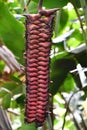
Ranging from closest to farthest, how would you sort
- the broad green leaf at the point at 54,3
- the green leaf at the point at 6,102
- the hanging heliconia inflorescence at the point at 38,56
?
the hanging heliconia inflorescence at the point at 38,56, the broad green leaf at the point at 54,3, the green leaf at the point at 6,102

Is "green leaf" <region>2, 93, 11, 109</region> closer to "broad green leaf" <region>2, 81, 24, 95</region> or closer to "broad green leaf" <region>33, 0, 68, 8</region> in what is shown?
"broad green leaf" <region>2, 81, 24, 95</region>

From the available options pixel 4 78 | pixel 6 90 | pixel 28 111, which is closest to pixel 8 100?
pixel 6 90

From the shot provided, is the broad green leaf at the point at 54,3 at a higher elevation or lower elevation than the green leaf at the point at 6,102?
higher

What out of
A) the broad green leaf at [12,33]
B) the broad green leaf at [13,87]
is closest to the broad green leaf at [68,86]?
the broad green leaf at [13,87]

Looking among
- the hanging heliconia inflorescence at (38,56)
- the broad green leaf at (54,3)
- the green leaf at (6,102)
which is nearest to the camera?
the hanging heliconia inflorescence at (38,56)

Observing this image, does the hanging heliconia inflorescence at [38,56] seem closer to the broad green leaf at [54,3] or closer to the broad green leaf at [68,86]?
the broad green leaf at [54,3]

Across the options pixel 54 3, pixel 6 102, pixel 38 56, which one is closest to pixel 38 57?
pixel 38 56

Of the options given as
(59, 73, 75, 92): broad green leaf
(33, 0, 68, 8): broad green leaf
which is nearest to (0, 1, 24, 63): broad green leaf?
(33, 0, 68, 8): broad green leaf
